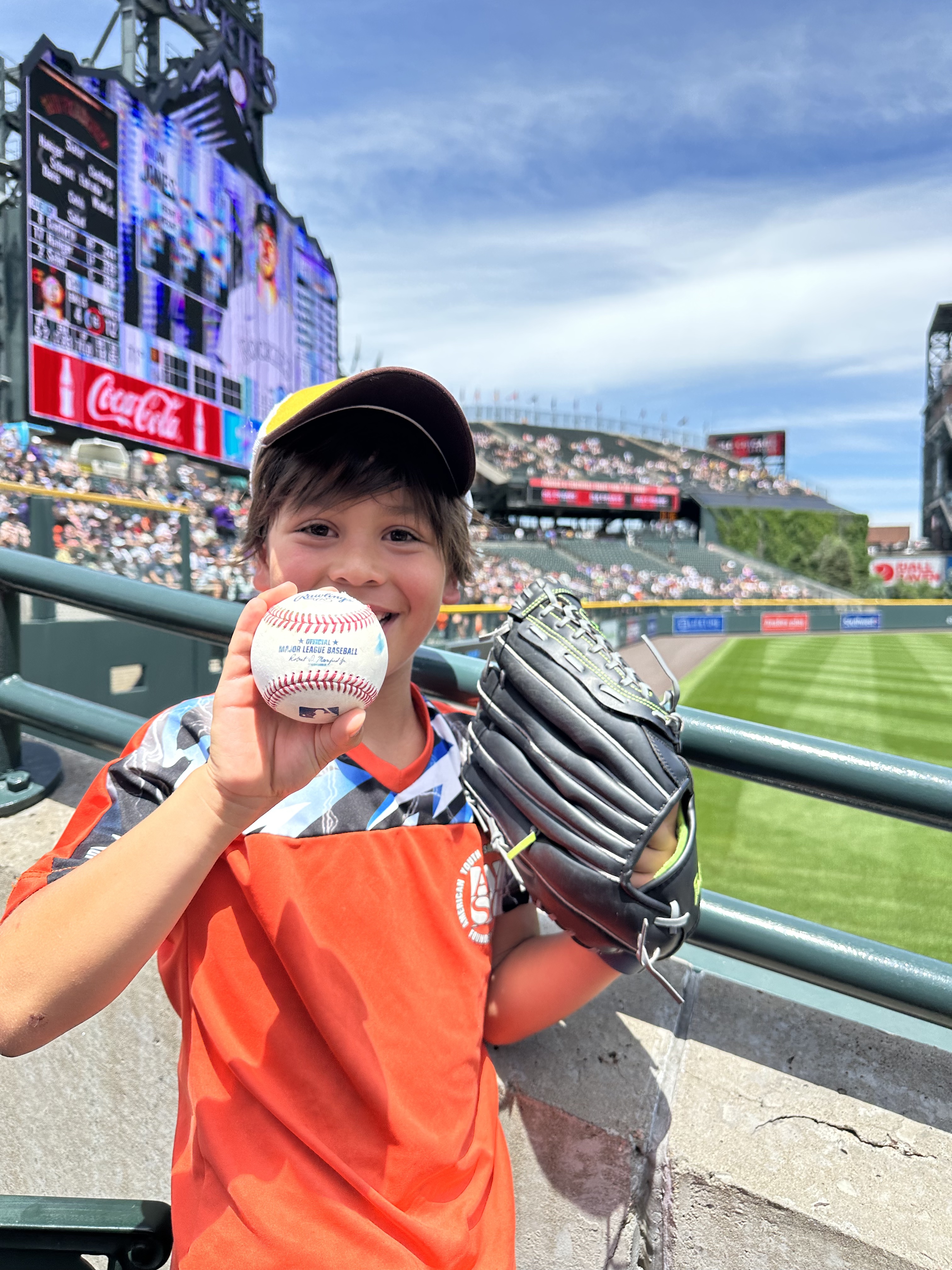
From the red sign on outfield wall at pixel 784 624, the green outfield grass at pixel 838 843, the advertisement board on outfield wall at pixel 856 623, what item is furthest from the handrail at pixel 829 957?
the advertisement board on outfield wall at pixel 856 623

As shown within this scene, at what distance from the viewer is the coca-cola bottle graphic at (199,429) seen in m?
17.9

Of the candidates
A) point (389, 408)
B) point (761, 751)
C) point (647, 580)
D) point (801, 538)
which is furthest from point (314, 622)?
point (801, 538)

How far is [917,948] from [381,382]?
326cm

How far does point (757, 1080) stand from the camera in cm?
111

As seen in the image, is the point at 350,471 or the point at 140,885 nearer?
the point at 140,885

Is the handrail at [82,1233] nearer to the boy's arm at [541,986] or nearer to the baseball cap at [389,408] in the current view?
the boy's arm at [541,986]

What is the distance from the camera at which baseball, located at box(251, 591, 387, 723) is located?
804 mm

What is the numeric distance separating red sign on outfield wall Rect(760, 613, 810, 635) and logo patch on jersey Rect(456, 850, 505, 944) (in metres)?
25.9

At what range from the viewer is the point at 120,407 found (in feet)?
51.0

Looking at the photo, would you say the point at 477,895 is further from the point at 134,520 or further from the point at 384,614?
the point at 134,520

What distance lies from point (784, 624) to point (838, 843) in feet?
74.6

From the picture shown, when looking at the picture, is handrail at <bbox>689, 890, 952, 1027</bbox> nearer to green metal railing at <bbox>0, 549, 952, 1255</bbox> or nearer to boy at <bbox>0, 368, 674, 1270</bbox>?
green metal railing at <bbox>0, 549, 952, 1255</bbox>

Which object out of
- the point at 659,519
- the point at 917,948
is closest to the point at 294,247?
the point at 917,948

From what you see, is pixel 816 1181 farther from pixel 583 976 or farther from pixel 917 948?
pixel 917 948
